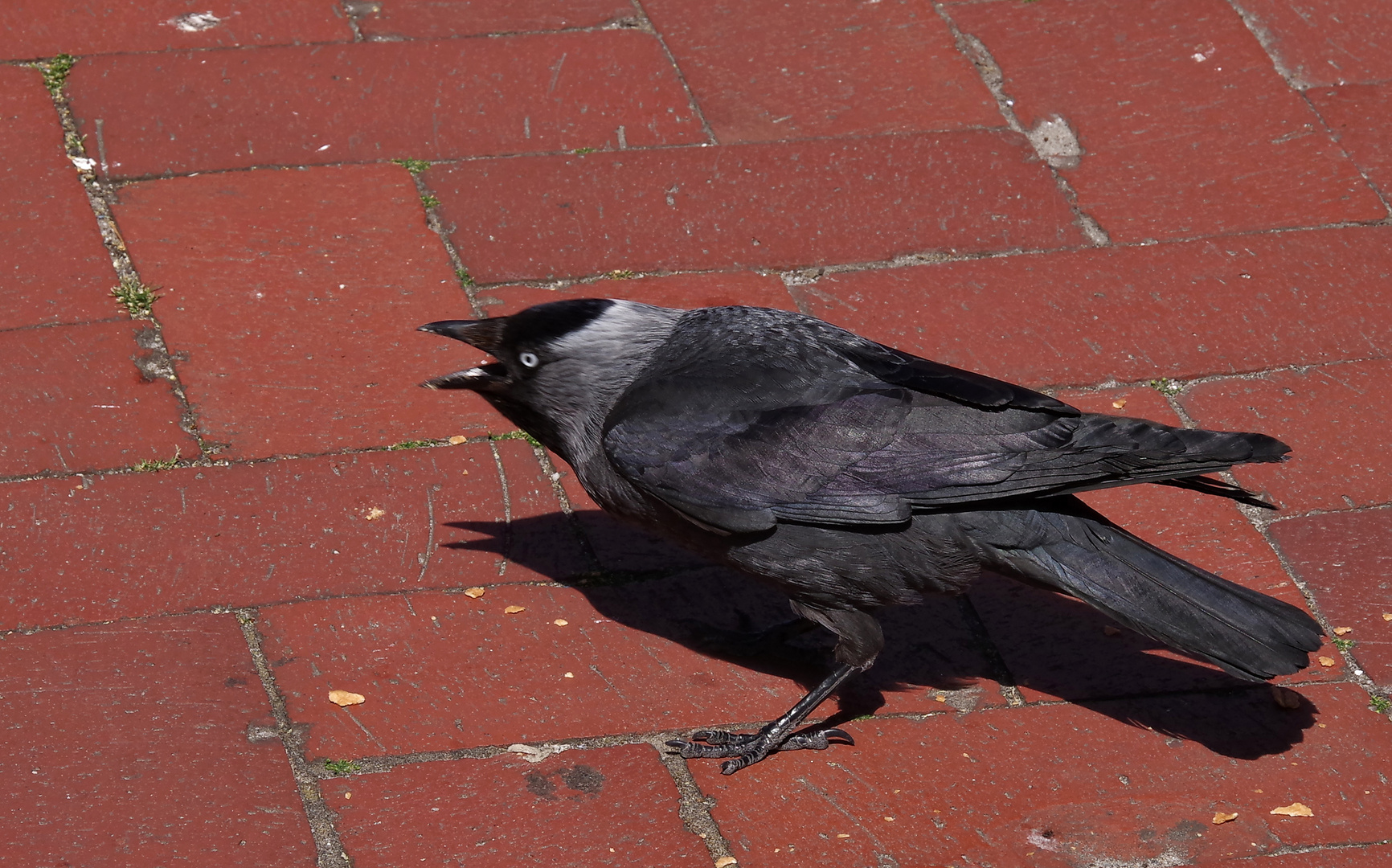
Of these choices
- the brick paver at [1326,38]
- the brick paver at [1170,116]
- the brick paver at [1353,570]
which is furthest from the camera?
the brick paver at [1326,38]

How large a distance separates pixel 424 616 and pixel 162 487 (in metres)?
0.82

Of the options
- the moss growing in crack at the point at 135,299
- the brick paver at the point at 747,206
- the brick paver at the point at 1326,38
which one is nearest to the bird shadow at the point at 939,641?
the brick paver at the point at 747,206

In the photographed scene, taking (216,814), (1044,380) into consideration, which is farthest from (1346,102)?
(216,814)

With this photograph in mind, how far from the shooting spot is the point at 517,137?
5.12 m

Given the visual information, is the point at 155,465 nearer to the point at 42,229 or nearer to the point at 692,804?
the point at 42,229

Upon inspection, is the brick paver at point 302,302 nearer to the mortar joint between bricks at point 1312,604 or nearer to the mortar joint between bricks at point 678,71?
the mortar joint between bricks at point 678,71

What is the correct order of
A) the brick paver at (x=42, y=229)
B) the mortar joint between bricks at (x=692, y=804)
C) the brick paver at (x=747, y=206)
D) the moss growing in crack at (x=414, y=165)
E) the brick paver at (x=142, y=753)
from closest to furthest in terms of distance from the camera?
the brick paver at (x=142, y=753), the mortar joint between bricks at (x=692, y=804), the brick paver at (x=42, y=229), the brick paver at (x=747, y=206), the moss growing in crack at (x=414, y=165)

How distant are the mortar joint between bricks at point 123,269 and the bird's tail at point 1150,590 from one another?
84.9 inches

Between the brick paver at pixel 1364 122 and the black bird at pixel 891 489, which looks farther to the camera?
the brick paver at pixel 1364 122

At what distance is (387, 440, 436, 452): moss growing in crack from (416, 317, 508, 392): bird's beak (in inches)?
20.4

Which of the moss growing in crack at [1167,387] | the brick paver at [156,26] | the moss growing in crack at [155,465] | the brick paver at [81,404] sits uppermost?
the brick paver at [156,26]

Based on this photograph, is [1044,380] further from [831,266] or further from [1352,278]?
[1352,278]

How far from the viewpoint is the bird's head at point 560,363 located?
3.60m

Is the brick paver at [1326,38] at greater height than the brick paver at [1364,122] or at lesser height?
greater
